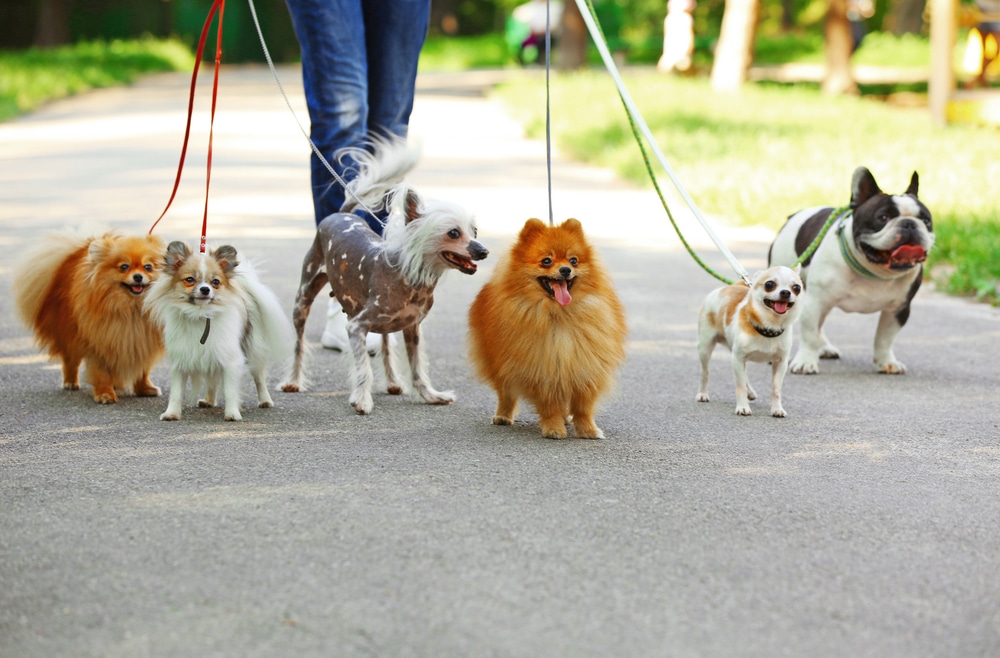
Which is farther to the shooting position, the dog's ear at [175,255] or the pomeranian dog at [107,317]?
the pomeranian dog at [107,317]

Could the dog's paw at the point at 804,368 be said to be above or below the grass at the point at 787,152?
below

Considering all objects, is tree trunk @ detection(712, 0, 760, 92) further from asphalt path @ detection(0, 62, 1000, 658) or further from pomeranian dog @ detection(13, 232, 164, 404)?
pomeranian dog @ detection(13, 232, 164, 404)

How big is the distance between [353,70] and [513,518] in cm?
276

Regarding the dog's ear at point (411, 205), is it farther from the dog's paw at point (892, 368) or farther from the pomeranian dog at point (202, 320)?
the dog's paw at point (892, 368)

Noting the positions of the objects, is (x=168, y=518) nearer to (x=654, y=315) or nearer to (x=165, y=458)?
(x=165, y=458)

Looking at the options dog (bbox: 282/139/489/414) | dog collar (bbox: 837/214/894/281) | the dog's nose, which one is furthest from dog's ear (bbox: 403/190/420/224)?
dog collar (bbox: 837/214/894/281)

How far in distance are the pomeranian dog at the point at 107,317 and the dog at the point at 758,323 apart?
229cm

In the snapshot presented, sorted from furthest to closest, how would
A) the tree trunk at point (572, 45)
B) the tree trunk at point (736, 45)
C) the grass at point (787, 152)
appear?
the tree trunk at point (572, 45) → the tree trunk at point (736, 45) → the grass at point (787, 152)

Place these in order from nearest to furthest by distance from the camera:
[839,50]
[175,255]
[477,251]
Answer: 1. [477,251]
2. [175,255]
3. [839,50]

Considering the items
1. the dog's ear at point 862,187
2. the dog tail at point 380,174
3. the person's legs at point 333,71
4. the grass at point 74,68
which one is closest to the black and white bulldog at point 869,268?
the dog's ear at point 862,187

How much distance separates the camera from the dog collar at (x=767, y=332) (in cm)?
466

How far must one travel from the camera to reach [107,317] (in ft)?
15.1

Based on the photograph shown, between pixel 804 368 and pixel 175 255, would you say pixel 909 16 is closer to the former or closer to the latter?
pixel 804 368

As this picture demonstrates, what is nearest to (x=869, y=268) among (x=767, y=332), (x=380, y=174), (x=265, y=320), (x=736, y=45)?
(x=767, y=332)
